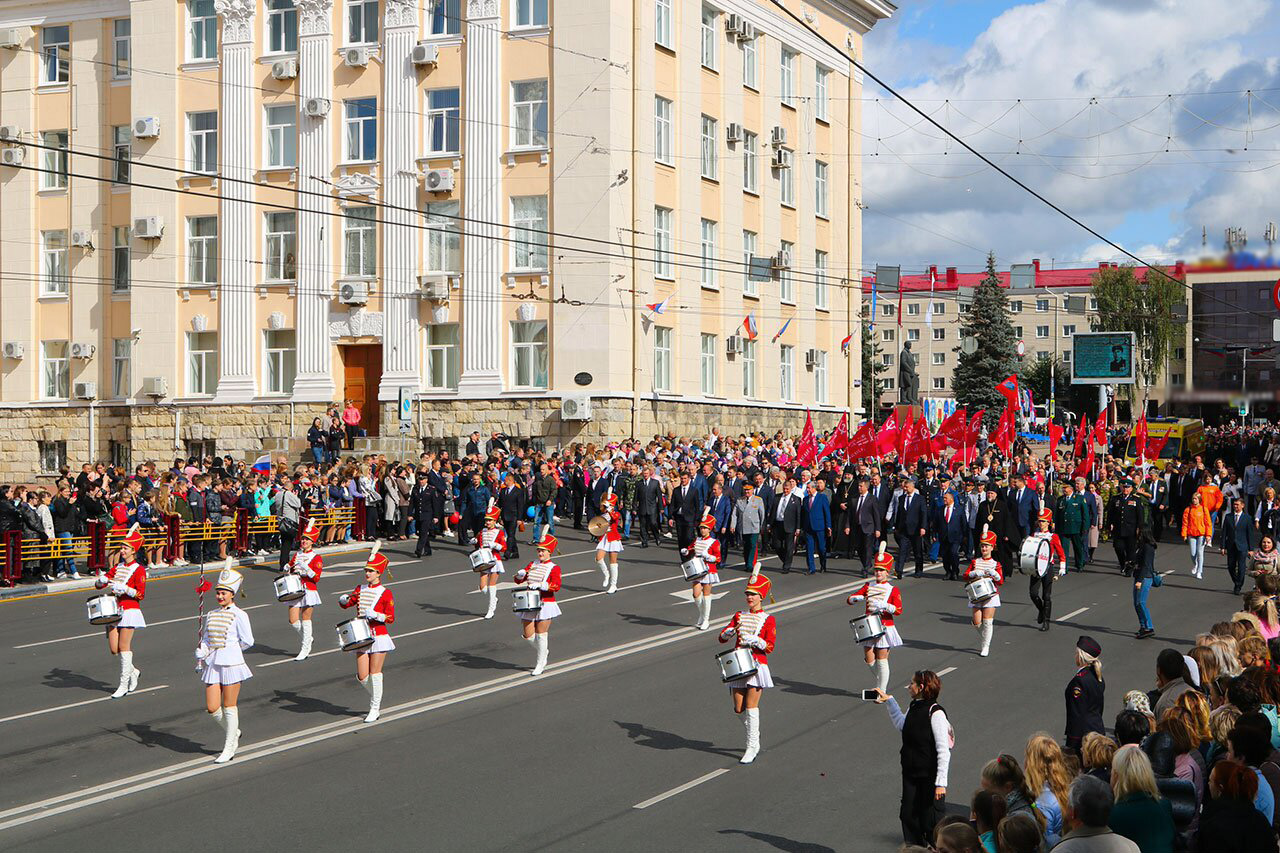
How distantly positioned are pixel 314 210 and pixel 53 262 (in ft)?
35.1

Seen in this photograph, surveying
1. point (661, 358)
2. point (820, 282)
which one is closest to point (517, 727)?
point (661, 358)

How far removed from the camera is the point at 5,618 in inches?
834

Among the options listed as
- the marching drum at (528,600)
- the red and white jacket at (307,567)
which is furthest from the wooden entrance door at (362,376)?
the marching drum at (528,600)

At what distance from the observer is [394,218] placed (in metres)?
40.1

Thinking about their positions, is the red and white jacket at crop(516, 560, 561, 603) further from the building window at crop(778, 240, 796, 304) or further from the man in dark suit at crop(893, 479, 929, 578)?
the building window at crop(778, 240, 796, 304)

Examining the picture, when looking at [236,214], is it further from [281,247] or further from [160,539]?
[160,539]

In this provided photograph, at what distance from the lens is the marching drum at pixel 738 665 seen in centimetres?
1295

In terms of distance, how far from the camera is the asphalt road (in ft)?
35.5

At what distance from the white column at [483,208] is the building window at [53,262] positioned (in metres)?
15.3

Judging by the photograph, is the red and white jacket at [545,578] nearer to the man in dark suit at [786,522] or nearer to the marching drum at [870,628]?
the marching drum at [870,628]

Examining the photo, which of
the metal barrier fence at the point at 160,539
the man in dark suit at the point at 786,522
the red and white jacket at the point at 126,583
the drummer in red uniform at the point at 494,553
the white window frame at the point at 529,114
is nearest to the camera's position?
the red and white jacket at the point at 126,583

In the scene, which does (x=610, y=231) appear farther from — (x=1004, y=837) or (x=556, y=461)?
(x=1004, y=837)

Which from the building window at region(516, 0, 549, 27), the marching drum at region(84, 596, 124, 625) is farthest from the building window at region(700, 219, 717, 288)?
the marching drum at region(84, 596, 124, 625)

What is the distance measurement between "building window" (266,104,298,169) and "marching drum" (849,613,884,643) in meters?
31.2
